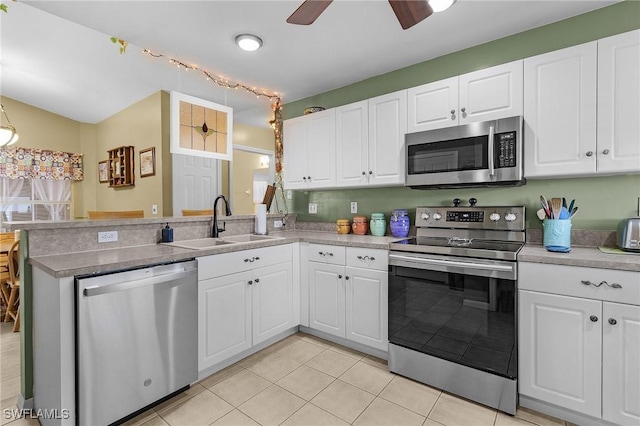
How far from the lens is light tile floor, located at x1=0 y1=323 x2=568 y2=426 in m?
1.64

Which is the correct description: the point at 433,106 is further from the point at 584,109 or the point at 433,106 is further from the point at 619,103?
the point at 619,103

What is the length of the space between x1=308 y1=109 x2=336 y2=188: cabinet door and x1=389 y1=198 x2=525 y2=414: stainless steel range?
1.13 meters

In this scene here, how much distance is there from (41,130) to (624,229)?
429 cm

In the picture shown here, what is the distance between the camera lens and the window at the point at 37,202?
103 inches

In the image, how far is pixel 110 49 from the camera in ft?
7.61

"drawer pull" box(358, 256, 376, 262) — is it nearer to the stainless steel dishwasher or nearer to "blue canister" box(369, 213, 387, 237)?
"blue canister" box(369, 213, 387, 237)

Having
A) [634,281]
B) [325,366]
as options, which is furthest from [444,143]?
[325,366]

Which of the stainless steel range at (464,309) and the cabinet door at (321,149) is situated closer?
the stainless steel range at (464,309)

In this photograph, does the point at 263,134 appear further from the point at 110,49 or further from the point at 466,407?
the point at 466,407

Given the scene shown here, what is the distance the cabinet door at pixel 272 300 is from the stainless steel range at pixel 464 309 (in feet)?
3.12

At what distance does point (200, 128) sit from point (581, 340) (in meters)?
3.29

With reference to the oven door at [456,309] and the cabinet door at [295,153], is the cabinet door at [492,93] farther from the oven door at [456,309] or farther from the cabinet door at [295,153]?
the cabinet door at [295,153]

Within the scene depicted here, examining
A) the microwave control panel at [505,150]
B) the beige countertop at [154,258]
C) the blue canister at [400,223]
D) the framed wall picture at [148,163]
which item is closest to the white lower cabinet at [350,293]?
the blue canister at [400,223]

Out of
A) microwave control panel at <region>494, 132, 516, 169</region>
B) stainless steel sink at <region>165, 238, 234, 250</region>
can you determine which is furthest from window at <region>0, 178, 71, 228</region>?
microwave control panel at <region>494, 132, 516, 169</region>
